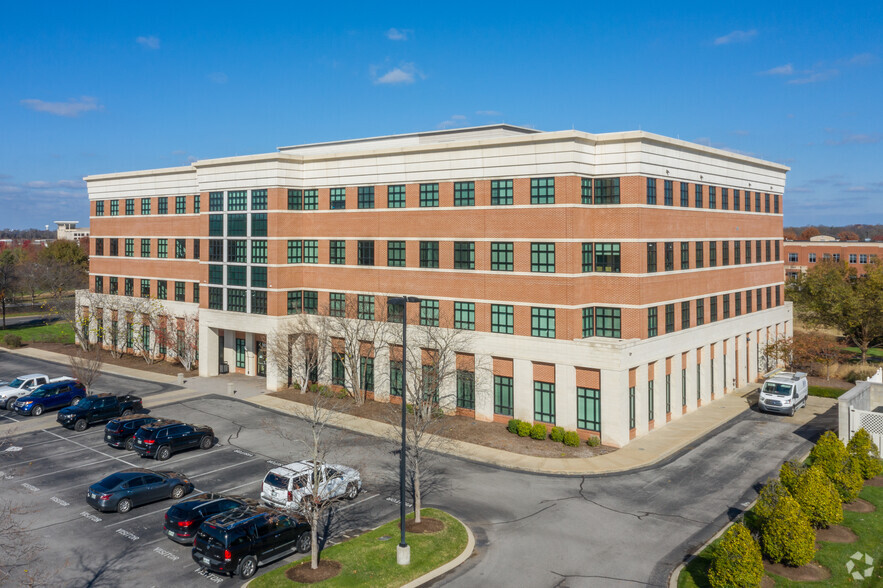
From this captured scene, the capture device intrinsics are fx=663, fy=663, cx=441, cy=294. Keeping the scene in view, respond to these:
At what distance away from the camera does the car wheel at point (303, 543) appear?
74.7 ft

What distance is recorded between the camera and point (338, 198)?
48.3 metres

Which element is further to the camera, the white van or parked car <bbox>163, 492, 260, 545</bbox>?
the white van

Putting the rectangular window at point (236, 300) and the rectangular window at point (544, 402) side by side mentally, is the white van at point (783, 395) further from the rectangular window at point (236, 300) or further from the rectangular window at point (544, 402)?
the rectangular window at point (236, 300)

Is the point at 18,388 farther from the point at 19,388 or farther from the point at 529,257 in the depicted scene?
the point at 529,257

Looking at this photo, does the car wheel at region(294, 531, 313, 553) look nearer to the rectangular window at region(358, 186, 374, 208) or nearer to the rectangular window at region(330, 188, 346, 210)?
the rectangular window at region(358, 186, 374, 208)

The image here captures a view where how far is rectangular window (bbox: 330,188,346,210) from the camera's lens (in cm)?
4803

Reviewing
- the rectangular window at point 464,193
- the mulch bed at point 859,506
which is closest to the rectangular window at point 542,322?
the rectangular window at point 464,193

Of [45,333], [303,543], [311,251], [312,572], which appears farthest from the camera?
[45,333]

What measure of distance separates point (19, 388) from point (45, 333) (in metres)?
40.7

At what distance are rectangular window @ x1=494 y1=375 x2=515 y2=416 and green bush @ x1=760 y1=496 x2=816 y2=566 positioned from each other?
1985 cm

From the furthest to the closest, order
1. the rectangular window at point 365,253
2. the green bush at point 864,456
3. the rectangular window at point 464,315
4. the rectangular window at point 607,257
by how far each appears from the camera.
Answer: the rectangular window at point 365,253 → the rectangular window at point 464,315 → the rectangular window at point 607,257 → the green bush at point 864,456

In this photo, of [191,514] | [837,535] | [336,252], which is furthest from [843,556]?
[336,252]

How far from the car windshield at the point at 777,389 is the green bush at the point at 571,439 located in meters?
15.5

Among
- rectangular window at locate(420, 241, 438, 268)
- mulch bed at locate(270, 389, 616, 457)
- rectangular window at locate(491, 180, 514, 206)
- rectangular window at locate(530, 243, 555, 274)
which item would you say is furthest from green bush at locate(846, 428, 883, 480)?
rectangular window at locate(420, 241, 438, 268)
